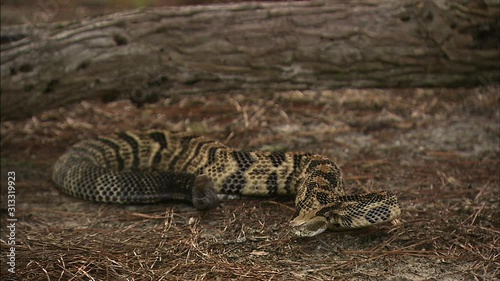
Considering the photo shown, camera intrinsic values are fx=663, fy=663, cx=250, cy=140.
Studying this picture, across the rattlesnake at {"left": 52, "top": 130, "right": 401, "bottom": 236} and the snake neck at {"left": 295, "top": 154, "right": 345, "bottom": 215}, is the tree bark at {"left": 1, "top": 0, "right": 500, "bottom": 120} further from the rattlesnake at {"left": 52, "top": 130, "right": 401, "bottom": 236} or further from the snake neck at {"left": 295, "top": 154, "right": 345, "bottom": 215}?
the snake neck at {"left": 295, "top": 154, "right": 345, "bottom": 215}

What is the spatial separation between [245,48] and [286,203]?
197 centimetres

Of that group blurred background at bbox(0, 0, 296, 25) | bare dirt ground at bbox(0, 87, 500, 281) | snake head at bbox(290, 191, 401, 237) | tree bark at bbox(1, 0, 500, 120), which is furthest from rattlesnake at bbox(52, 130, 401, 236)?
blurred background at bbox(0, 0, 296, 25)

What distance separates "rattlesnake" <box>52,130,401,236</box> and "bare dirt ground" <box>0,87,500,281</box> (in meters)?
0.13

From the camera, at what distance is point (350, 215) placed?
446 cm

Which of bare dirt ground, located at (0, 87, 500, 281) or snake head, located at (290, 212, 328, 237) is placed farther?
snake head, located at (290, 212, 328, 237)

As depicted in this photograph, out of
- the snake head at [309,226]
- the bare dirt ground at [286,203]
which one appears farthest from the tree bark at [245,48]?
the snake head at [309,226]

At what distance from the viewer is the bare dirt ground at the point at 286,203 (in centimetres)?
425

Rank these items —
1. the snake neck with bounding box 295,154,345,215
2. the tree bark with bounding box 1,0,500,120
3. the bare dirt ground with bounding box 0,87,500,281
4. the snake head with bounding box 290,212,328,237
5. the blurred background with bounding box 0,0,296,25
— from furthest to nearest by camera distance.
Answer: the blurred background with bounding box 0,0,296,25 < the tree bark with bounding box 1,0,500,120 < the snake neck with bounding box 295,154,345,215 < the snake head with bounding box 290,212,328,237 < the bare dirt ground with bounding box 0,87,500,281

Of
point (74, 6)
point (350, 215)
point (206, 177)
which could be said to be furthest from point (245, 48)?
point (74, 6)

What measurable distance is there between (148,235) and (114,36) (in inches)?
101

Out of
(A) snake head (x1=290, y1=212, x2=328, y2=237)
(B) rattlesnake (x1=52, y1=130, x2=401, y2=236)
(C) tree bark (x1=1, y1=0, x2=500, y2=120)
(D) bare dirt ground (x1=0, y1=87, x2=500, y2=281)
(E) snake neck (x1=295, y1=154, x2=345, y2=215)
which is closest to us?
(D) bare dirt ground (x1=0, y1=87, x2=500, y2=281)

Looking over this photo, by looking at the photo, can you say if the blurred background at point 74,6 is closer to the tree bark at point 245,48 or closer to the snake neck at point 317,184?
the tree bark at point 245,48

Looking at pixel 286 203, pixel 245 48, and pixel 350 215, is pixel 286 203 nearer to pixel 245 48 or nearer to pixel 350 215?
pixel 350 215

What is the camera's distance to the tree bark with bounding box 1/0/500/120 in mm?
6504
